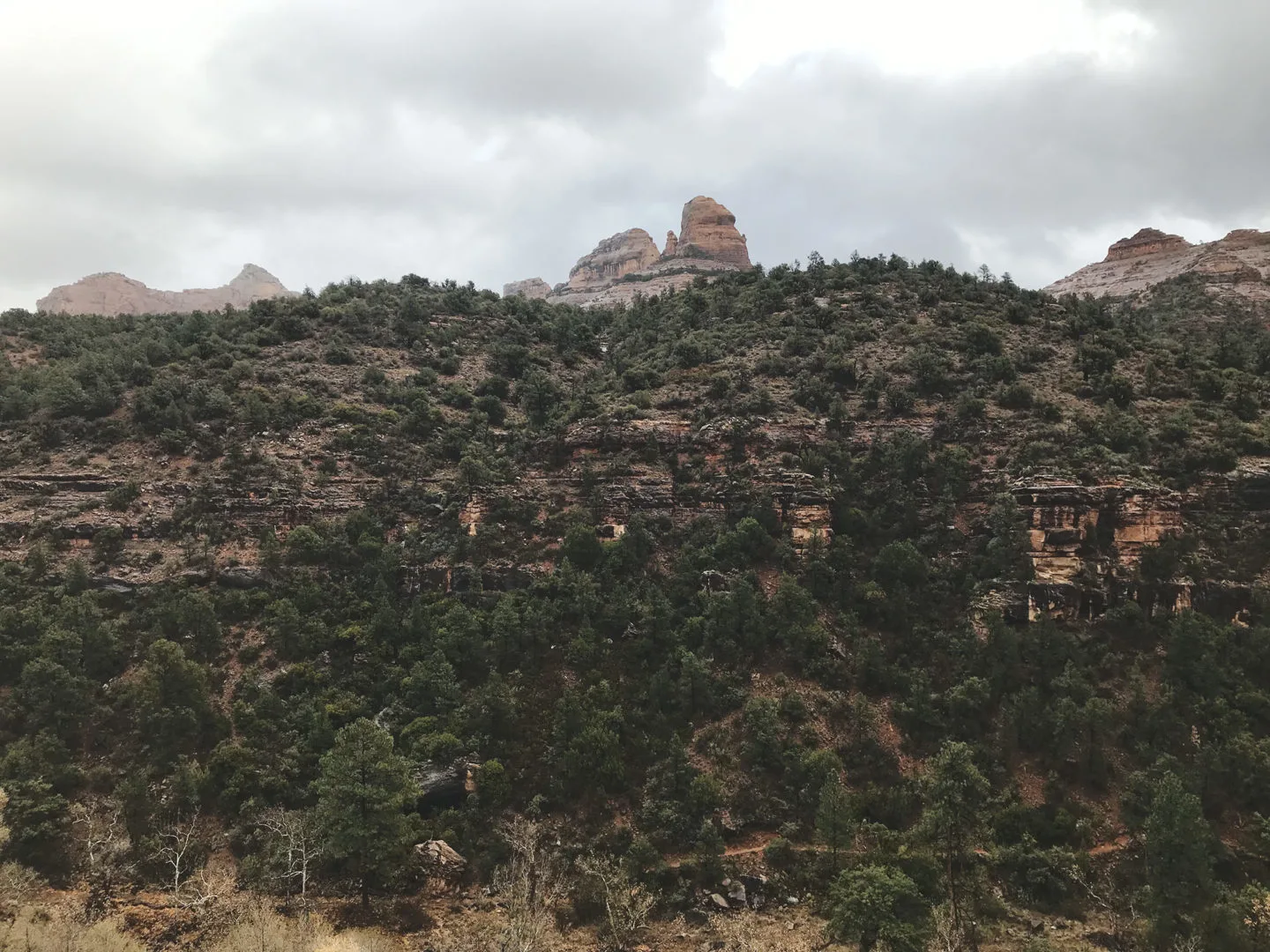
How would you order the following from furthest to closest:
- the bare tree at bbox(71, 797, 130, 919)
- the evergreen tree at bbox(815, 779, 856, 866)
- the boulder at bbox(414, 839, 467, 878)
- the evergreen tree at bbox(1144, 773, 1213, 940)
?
the boulder at bbox(414, 839, 467, 878) → the evergreen tree at bbox(815, 779, 856, 866) → the bare tree at bbox(71, 797, 130, 919) → the evergreen tree at bbox(1144, 773, 1213, 940)

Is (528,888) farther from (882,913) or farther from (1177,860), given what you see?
(1177,860)

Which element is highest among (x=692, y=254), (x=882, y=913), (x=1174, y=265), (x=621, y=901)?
(x=692, y=254)

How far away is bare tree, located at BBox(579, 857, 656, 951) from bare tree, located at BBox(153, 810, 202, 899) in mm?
20757

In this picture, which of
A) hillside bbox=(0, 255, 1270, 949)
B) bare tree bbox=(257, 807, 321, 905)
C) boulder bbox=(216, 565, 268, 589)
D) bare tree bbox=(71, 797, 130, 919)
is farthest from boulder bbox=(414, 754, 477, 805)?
boulder bbox=(216, 565, 268, 589)

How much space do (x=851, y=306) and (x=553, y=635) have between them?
49839 mm

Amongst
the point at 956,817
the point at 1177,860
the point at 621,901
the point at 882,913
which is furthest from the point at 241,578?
the point at 1177,860

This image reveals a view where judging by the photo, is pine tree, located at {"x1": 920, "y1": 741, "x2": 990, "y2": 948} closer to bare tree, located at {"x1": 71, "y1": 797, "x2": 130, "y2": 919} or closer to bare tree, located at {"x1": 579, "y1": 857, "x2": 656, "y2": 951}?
bare tree, located at {"x1": 579, "y1": 857, "x2": 656, "y2": 951}

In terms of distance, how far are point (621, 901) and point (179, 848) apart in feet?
77.7

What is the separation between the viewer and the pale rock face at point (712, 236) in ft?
594

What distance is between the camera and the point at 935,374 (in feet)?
199

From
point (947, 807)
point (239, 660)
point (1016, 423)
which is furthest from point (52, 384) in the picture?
point (1016, 423)

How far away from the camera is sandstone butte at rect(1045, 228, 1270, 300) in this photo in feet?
319

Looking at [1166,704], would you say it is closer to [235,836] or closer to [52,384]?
[235,836]

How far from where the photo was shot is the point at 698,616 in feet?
162
